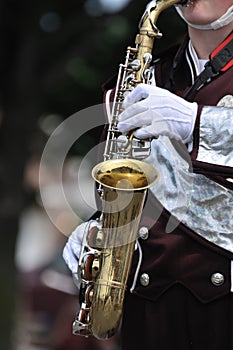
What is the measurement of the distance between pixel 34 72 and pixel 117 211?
167 inches

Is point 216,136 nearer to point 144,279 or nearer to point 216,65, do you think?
point 216,65

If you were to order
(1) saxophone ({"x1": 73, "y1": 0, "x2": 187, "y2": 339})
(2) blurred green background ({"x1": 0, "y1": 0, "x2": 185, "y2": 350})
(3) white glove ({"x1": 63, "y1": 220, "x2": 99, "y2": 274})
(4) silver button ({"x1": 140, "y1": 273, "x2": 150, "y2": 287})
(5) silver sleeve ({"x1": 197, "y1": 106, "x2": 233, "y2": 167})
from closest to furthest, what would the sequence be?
(5) silver sleeve ({"x1": 197, "y1": 106, "x2": 233, "y2": 167})
(1) saxophone ({"x1": 73, "y1": 0, "x2": 187, "y2": 339})
(4) silver button ({"x1": 140, "y1": 273, "x2": 150, "y2": 287})
(3) white glove ({"x1": 63, "y1": 220, "x2": 99, "y2": 274})
(2) blurred green background ({"x1": 0, "y1": 0, "x2": 185, "y2": 350})

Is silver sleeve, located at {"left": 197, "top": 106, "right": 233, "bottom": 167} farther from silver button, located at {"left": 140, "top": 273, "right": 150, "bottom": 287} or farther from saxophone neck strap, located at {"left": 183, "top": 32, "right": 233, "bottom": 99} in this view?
silver button, located at {"left": 140, "top": 273, "right": 150, "bottom": 287}

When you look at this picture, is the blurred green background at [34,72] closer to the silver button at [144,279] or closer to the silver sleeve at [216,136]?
the silver button at [144,279]

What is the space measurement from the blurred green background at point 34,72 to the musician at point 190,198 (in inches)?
146

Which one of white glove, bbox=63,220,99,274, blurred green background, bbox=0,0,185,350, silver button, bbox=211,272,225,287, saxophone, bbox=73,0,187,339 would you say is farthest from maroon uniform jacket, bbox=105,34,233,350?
blurred green background, bbox=0,0,185,350

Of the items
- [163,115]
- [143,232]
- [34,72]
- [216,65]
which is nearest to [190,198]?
[143,232]

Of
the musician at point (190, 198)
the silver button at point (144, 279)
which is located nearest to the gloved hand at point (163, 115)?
the musician at point (190, 198)

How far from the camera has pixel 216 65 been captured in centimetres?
480

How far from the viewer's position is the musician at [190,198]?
4625 millimetres

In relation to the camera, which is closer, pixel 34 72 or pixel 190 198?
pixel 190 198

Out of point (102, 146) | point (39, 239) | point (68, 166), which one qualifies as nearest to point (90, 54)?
point (68, 166)

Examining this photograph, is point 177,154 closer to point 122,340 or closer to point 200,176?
point 200,176

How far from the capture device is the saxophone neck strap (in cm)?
480
